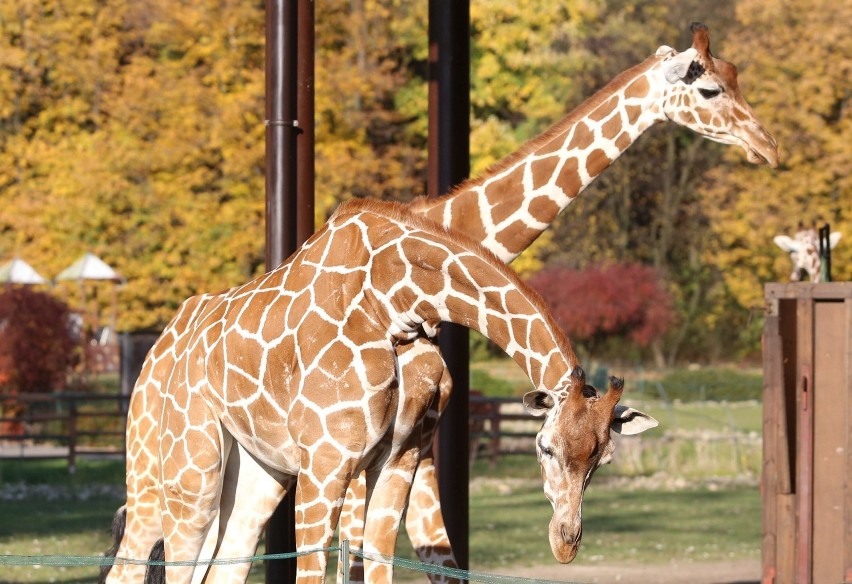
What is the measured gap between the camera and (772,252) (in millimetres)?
32688

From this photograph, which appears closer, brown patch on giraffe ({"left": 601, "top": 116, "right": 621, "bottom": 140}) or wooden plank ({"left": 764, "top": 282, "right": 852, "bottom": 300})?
brown patch on giraffe ({"left": 601, "top": 116, "right": 621, "bottom": 140})

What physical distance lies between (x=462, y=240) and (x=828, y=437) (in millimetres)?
3138

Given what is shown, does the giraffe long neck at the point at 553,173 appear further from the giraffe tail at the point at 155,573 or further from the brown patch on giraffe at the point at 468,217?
the giraffe tail at the point at 155,573

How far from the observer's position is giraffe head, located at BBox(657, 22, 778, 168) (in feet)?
20.6

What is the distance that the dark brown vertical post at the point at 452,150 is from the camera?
8562mm

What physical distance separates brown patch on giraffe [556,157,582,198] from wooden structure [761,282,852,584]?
2064 mm

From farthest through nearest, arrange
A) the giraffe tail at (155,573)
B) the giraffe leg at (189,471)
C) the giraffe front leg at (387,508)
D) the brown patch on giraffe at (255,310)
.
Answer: the giraffe tail at (155,573)
the giraffe leg at (189,471)
the brown patch on giraffe at (255,310)
the giraffe front leg at (387,508)

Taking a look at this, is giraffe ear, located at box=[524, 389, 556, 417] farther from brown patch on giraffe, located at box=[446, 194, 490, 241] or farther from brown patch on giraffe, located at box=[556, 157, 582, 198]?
brown patch on giraffe, located at box=[556, 157, 582, 198]

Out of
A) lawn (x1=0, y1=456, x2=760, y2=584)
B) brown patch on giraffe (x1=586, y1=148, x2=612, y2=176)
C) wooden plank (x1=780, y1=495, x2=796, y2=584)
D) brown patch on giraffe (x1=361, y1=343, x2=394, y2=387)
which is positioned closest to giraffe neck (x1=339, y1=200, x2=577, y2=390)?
brown patch on giraffe (x1=361, y1=343, x2=394, y2=387)

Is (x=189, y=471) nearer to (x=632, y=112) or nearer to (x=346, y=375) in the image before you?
(x=346, y=375)

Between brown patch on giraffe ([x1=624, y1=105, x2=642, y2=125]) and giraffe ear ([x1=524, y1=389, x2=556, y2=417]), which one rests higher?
brown patch on giraffe ([x1=624, y1=105, x2=642, y2=125])

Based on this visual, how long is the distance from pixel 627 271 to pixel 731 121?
96.1 feet

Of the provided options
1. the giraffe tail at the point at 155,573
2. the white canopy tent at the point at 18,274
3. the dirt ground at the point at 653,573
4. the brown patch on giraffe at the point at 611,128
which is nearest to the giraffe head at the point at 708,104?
the brown patch on giraffe at the point at 611,128

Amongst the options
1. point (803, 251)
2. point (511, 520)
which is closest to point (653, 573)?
point (803, 251)
